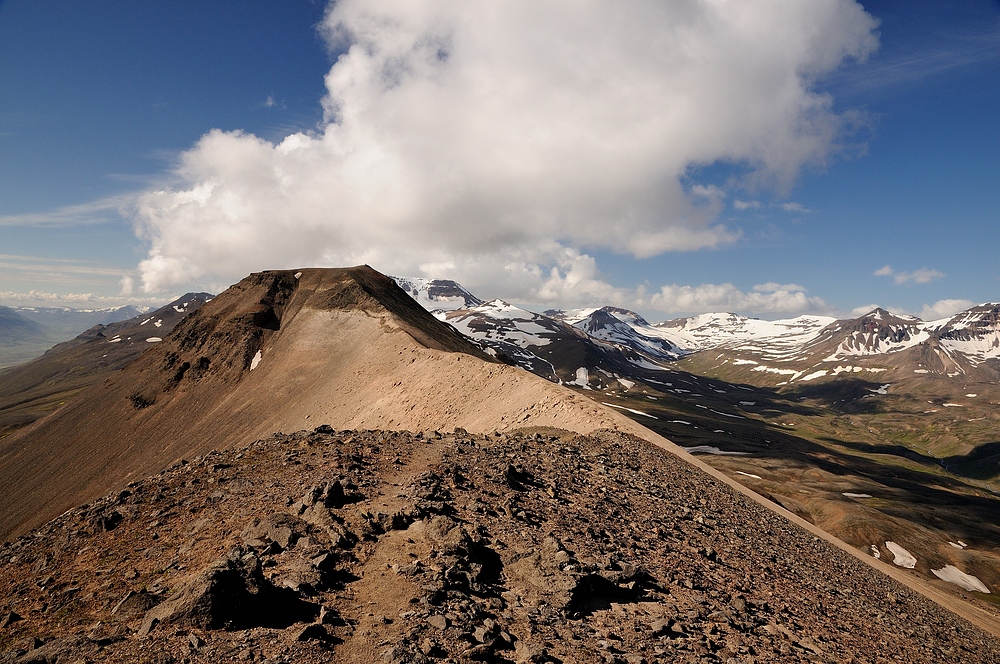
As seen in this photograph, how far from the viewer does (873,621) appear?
72.6 feet

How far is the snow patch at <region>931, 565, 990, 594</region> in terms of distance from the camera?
86.7 meters

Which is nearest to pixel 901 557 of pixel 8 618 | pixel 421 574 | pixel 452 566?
pixel 452 566

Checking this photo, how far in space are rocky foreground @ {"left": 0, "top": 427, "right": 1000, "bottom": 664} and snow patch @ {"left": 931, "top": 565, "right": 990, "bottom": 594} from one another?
8234 centimetres

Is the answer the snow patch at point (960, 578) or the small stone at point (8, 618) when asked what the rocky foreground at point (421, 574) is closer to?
the small stone at point (8, 618)

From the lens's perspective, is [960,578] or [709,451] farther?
[709,451]

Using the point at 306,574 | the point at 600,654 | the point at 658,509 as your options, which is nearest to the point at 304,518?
the point at 306,574

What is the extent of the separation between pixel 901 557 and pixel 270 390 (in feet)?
377

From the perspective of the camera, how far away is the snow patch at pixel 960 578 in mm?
86688

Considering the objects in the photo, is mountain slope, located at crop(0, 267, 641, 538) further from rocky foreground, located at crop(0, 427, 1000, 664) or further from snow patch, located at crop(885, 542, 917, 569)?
snow patch, located at crop(885, 542, 917, 569)

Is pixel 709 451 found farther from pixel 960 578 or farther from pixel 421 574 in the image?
pixel 421 574

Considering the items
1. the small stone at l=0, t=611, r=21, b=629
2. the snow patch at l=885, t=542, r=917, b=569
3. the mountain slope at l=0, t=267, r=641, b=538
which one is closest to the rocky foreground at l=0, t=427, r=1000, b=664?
the small stone at l=0, t=611, r=21, b=629

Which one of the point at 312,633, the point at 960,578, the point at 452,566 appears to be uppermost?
the point at 452,566

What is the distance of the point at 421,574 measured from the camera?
14844 millimetres

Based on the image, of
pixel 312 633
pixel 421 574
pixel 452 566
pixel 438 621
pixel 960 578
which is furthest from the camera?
pixel 960 578
